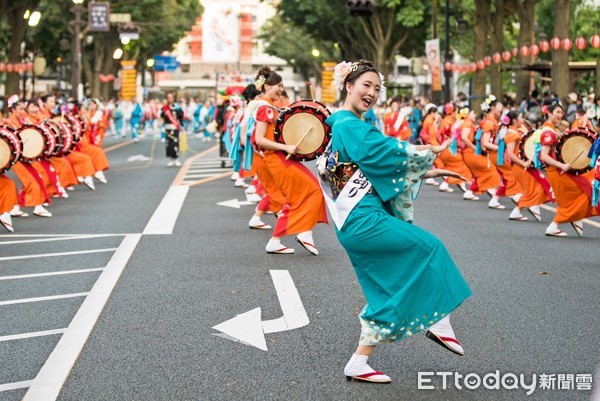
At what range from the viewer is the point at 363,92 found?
21.6 ft

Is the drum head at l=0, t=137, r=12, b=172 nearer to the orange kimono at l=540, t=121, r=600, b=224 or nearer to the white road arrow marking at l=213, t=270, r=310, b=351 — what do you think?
A: the white road arrow marking at l=213, t=270, r=310, b=351

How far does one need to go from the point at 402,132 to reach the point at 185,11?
1862 inches

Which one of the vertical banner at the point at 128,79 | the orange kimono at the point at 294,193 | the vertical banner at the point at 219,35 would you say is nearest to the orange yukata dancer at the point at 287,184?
the orange kimono at the point at 294,193

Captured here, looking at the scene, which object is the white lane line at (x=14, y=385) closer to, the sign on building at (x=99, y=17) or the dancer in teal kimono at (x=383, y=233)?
the dancer in teal kimono at (x=383, y=233)

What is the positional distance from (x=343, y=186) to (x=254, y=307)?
7.75 ft

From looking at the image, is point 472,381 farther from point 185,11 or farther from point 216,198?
point 185,11

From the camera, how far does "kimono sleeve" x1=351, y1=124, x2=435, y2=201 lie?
6430mm

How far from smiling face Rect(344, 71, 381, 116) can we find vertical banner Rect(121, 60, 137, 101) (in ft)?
210

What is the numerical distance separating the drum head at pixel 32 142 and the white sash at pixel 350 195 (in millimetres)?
10710

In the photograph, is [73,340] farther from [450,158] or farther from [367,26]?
[367,26]

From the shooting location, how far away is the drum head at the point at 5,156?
47.0ft

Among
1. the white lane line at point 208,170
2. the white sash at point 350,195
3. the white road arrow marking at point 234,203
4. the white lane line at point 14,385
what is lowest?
the white lane line at point 208,170

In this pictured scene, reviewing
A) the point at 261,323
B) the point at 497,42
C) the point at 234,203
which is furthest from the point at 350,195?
the point at 497,42

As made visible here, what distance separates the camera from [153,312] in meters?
8.62
